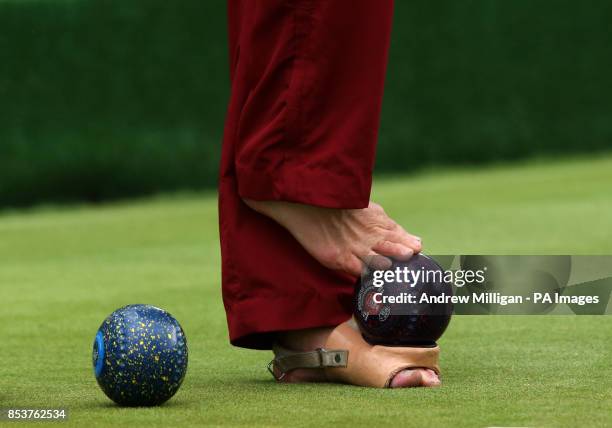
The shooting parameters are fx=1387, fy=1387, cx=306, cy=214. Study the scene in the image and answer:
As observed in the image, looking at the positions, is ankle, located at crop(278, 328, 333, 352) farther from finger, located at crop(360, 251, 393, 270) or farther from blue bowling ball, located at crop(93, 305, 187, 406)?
blue bowling ball, located at crop(93, 305, 187, 406)

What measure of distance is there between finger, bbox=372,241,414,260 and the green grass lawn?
318 millimetres

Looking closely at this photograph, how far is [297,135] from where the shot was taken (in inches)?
130

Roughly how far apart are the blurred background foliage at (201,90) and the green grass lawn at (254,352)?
1.32 meters

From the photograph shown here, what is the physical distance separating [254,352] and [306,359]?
67 centimetres

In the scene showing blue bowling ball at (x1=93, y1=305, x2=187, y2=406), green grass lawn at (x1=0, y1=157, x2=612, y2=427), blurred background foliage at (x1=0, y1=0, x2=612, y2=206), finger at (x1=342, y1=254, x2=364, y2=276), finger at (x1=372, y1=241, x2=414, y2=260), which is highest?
finger at (x1=372, y1=241, x2=414, y2=260)

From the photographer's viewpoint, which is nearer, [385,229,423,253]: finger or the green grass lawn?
the green grass lawn

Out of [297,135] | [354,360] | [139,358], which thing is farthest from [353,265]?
[139,358]

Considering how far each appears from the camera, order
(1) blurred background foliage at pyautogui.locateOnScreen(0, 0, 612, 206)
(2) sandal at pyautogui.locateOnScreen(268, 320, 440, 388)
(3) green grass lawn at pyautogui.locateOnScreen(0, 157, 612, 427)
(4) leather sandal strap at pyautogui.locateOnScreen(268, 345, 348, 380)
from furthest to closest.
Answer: (1) blurred background foliage at pyautogui.locateOnScreen(0, 0, 612, 206) < (4) leather sandal strap at pyautogui.locateOnScreen(268, 345, 348, 380) < (2) sandal at pyautogui.locateOnScreen(268, 320, 440, 388) < (3) green grass lawn at pyautogui.locateOnScreen(0, 157, 612, 427)

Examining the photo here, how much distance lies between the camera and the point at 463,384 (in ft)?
10.6

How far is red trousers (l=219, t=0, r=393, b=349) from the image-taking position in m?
3.28

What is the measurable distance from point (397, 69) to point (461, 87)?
2.11ft

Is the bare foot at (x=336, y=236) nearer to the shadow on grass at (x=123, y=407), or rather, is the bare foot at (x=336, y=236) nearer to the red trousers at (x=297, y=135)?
the red trousers at (x=297, y=135)

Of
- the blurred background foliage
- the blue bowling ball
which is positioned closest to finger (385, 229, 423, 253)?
the blue bowling ball

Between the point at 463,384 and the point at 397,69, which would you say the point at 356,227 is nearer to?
the point at 463,384
